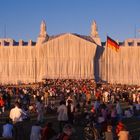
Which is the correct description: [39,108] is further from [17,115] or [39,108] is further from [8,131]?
[8,131]

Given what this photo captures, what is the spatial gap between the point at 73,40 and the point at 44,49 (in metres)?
3.96

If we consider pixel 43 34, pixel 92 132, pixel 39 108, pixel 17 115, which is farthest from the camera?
pixel 43 34

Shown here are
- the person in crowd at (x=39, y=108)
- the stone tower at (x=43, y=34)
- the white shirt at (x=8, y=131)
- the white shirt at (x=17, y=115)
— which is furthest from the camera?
the stone tower at (x=43, y=34)

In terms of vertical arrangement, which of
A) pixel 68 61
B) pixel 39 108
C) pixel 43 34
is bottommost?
pixel 39 108

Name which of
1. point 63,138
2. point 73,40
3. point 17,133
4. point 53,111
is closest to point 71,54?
point 73,40

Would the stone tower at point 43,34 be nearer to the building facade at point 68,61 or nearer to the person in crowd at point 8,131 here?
the building facade at point 68,61

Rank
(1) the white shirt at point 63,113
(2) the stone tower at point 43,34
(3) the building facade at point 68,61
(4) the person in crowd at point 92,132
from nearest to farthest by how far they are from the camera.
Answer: (4) the person in crowd at point 92,132
(1) the white shirt at point 63,113
(3) the building facade at point 68,61
(2) the stone tower at point 43,34

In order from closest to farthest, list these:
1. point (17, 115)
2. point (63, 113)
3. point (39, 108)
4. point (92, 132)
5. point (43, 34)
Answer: point (92, 132) < point (17, 115) < point (63, 113) < point (39, 108) < point (43, 34)

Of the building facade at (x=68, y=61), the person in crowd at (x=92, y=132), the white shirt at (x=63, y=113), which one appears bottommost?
the person in crowd at (x=92, y=132)

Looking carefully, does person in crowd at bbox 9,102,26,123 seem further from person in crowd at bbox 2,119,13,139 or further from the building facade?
the building facade

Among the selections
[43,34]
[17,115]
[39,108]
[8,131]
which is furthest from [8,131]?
[43,34]

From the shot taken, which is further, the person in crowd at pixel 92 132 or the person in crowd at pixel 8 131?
the person in crowd at pixel 92 132

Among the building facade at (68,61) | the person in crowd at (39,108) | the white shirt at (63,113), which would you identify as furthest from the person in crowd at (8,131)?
the building facade at (68,61)

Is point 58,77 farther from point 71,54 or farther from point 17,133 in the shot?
point 17,133
